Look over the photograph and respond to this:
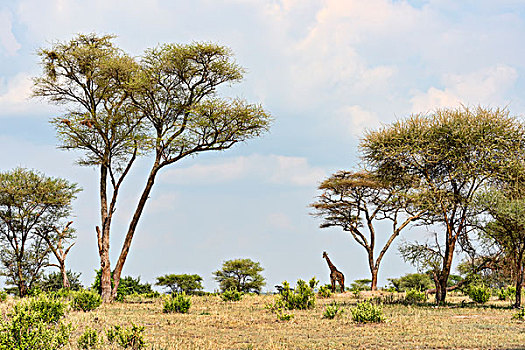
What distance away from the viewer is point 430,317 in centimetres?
1427

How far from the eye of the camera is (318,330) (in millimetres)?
11672

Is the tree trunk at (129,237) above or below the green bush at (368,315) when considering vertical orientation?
above

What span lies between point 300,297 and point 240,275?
79.6 feet

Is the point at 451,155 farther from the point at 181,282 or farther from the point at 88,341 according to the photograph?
the point at 181,282

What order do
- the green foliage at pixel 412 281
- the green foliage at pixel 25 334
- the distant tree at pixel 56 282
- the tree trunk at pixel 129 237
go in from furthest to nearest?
the green foliage at pixel 412 281
the distant tree at pixel 56 282
the tree trunk at pixel 129 237
the green foliage at pixel 25 334

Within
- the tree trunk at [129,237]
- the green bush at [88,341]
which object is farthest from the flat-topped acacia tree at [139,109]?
the green bush at [88,341]

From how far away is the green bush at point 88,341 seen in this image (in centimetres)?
878

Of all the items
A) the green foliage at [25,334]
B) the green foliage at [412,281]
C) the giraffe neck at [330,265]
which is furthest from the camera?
the green foliage at [412,281]

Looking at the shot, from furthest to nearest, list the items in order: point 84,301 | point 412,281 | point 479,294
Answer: point 412,281 → point 479,294 → point 84,301

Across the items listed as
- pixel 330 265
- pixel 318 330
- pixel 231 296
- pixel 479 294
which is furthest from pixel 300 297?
pixel 330 265

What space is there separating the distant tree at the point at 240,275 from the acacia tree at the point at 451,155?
21.2 meters

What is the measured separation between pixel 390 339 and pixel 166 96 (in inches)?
689

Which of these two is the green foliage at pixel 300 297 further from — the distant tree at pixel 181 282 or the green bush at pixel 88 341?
the distant tree at pixel 181 282

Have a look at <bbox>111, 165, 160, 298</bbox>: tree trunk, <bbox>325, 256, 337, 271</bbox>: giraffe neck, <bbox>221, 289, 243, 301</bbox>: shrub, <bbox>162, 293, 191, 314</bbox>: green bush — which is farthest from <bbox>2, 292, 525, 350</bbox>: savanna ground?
<bbox>325, 256, 337, 271</bbox>: giraffe neck
